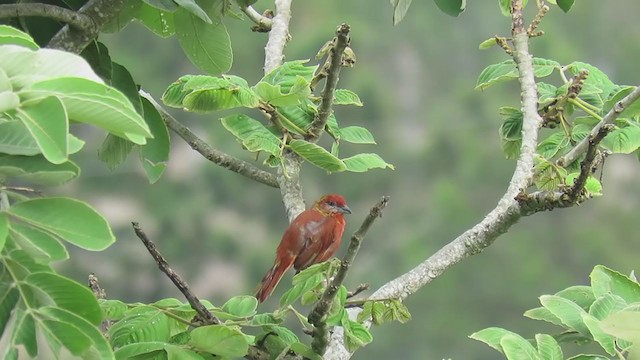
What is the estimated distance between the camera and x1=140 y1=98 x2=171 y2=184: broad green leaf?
4.86ft

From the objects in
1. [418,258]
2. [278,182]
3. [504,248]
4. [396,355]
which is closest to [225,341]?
[278,182]

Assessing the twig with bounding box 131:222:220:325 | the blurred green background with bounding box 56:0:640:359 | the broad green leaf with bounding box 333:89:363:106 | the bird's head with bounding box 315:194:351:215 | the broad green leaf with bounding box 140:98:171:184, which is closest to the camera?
the twig with bounding box 131:222:220:325

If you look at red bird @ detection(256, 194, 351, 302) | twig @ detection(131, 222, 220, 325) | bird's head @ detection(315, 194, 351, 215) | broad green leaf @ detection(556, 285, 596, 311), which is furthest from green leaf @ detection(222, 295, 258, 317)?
bird's head @ detection(315, 194, 351, 215)

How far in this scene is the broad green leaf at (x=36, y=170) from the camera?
94 cm

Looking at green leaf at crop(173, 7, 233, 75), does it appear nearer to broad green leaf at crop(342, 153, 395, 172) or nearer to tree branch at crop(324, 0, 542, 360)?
broad green leaf at crop(342, 153, 395, 172)

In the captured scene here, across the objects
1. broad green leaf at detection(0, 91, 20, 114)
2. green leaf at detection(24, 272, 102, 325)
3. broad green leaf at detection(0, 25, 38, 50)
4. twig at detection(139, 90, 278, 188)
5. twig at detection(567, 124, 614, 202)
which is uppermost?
twig at detection(567, 124, 614, 202)

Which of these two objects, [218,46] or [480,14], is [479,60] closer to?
[480,14]

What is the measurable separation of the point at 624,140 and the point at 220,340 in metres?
0.75

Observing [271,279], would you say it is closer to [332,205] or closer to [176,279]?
[332,205]

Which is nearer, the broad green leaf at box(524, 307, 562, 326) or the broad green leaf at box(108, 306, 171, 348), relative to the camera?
the broad green leaf at box(108, 306, 171, 348)

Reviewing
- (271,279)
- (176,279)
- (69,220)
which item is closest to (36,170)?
(69,220)

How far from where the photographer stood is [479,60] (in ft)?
62.5

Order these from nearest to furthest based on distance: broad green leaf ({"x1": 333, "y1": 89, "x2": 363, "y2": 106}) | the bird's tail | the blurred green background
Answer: broad green leaf ({"x1": 333, "y1": 89, "x2": 363, "y2": 106})
the bird's tail
the blurred green background

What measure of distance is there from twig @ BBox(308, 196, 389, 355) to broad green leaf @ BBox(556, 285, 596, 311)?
1.27ft
